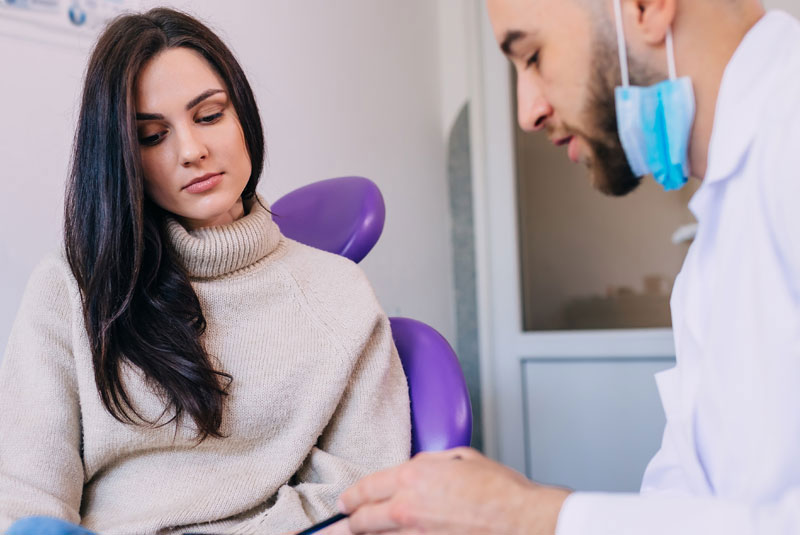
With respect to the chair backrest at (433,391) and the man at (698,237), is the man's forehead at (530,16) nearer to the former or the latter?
the man at (698,237)

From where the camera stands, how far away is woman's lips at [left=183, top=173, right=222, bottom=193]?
1.17 m

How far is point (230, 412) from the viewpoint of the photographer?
1.14 metres

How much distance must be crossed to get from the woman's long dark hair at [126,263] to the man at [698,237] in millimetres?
491

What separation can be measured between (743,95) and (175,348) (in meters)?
0.81

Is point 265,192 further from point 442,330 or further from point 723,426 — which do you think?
point 723,426

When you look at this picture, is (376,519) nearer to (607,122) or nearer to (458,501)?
(458,501)

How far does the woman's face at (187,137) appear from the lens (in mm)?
1141

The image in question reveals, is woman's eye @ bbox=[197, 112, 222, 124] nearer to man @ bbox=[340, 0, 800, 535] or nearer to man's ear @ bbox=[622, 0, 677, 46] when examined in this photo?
man @ bbox=[340, 0, 800, 535]

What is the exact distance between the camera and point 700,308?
31.2 inches

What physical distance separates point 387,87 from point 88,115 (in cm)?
141

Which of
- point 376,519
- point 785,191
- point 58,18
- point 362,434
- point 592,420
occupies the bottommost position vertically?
point 592,420

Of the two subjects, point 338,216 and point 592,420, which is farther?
point 592,420

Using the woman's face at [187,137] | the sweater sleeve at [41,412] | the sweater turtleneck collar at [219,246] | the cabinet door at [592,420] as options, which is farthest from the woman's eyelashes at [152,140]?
the cabinet door at [592,420]

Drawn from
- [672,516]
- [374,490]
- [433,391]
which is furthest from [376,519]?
[433,391]
